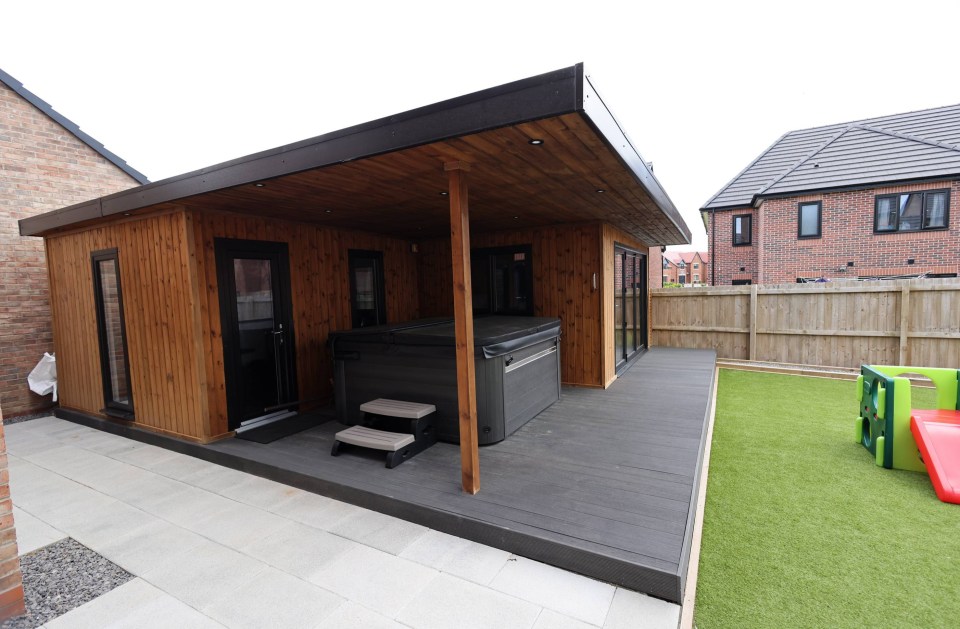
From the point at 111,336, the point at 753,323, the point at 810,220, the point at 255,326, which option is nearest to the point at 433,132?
the point at 255,326

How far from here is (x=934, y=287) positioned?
19.6 feet

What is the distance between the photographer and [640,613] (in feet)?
6.13

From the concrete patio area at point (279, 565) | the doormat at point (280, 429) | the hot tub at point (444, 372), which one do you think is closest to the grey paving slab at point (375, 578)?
the concrete patio area at point (279, 565)

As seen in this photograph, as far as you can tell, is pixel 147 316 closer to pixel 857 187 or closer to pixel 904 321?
pixel 904 321

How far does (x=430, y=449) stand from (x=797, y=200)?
43.8 ft

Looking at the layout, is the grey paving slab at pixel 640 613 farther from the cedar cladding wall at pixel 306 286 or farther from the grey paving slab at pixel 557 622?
the cedar cladding wall at pixel 306 286

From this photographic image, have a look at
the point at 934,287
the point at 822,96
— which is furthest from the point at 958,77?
the point at 934,287

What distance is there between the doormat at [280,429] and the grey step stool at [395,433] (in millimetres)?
798

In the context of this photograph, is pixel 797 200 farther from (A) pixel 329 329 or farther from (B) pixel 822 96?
(A) pixel 329 329

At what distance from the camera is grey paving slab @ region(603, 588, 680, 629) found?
180 centimetres

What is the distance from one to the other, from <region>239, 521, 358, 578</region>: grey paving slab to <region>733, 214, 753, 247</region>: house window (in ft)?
49.9

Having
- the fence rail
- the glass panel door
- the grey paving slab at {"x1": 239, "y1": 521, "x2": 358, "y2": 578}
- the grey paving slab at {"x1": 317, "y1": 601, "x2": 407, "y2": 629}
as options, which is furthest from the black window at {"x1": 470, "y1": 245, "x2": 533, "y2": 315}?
the grey paving slab at {"x1": 317, "y1": 601, "x2": 407, "y2": 629}

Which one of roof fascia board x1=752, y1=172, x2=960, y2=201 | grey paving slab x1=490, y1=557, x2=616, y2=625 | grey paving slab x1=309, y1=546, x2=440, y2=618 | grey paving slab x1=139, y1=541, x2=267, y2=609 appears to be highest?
roof fascia board x1=752, y1=172, x2=960, y2=201

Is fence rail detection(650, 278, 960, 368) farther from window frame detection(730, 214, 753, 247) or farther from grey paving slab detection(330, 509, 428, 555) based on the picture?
window frame detection(730, 214, 753, 247)
